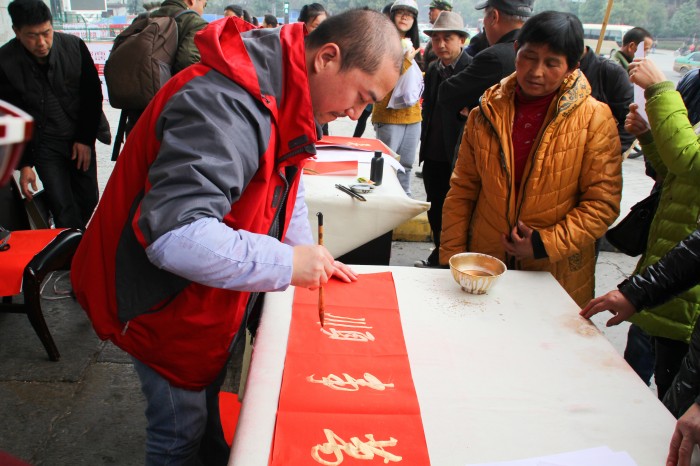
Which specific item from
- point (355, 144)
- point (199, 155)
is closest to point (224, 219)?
point (199, 155)

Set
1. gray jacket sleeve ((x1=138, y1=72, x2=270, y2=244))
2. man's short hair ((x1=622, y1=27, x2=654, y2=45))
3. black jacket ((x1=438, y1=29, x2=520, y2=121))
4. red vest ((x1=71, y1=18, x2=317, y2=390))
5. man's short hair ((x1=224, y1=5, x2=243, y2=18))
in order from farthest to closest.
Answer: man's short hair ((x1=224, y1=5, x2=243, y2=18)), man's short hair ((x1=622, y1=27, x2=654, y2=45)), black jacket ((x1=438, y1=29, x2=520, y2=121)), red vest ((x1=71, y1=18, x2=317, y2=390)), gray jacket sleeve ((x1=138, y1=72, x2=270, y2=244))

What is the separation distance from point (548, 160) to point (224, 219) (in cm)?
106

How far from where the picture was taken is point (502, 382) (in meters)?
1.08

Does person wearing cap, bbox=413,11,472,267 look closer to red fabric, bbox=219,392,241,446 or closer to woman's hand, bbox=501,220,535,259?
woman's hand, bbox=501,220,535,259

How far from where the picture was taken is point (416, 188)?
5234 mm

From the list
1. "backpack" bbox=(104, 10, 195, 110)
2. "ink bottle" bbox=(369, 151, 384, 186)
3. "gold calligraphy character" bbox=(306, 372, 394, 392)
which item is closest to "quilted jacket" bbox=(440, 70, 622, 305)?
"ink bottle" bbox=(369, 151, 384, 186)

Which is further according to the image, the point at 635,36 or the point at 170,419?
the point at 635,36

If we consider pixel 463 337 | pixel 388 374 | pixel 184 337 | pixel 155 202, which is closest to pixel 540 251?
pixel 463 337

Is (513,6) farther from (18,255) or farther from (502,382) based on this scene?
(18,255)

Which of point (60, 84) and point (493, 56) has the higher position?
point (493, 56)

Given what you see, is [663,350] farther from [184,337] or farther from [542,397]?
[184,337]

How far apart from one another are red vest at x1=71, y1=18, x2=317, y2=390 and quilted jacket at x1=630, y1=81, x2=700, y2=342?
1.11 m

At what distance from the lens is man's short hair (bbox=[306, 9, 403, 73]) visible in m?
1.03

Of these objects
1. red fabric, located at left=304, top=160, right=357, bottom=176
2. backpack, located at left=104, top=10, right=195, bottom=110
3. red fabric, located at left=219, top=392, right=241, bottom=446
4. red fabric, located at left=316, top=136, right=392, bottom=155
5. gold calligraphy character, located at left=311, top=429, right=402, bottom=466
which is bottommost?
red fabric, located at left=219, top=392, right=241, bottom=446
